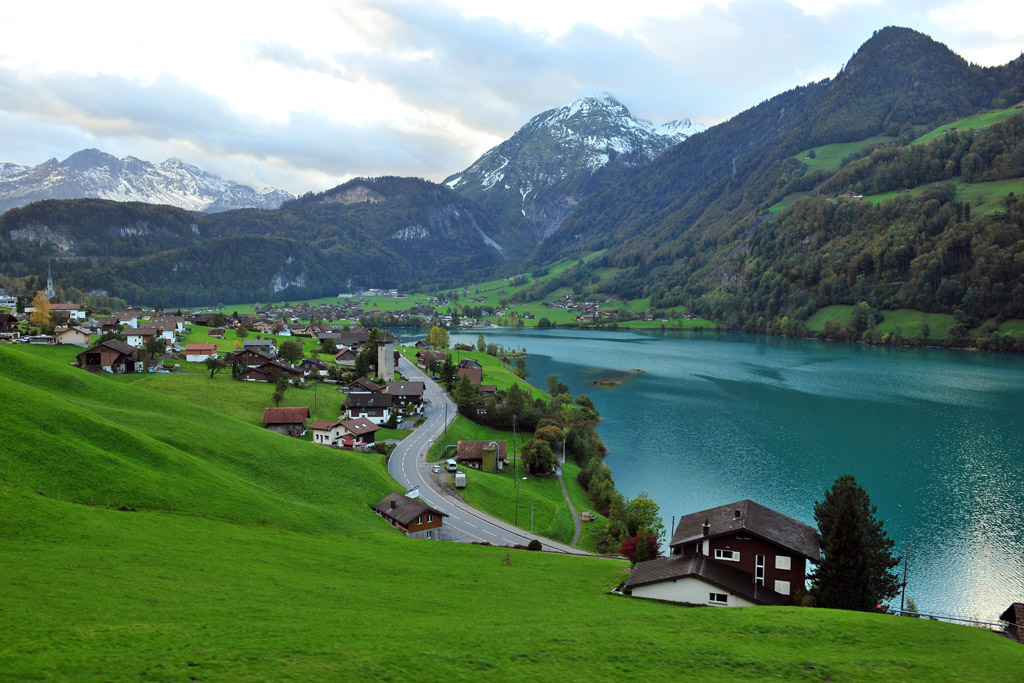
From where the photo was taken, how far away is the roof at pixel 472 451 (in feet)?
164

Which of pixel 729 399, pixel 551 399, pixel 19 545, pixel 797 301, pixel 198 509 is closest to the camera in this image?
pixel 19 545

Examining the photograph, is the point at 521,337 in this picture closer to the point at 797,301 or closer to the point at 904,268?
the point at 797,301

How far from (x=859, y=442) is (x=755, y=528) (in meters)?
44.8

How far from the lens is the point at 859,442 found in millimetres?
62219

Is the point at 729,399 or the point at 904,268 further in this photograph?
the point at 904,268

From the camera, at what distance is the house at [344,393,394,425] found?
61125 mm

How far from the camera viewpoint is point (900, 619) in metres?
18.5

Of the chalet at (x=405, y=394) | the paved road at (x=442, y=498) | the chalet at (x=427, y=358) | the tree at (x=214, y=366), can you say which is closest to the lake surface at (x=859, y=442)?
the paved road at (x=442, y=498)

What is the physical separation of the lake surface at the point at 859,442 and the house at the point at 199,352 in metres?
47.7

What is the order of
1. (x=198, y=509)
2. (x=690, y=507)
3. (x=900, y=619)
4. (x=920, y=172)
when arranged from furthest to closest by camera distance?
(x=920, y=172), (x=690, y=507), (x=198, y=509), (x=900, y=619)

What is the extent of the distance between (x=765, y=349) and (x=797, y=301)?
138ft

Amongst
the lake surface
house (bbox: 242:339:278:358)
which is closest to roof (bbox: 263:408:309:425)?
the lake surface

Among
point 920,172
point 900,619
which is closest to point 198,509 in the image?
point 900,619

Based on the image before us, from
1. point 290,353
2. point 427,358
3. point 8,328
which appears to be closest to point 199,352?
point 290,353
